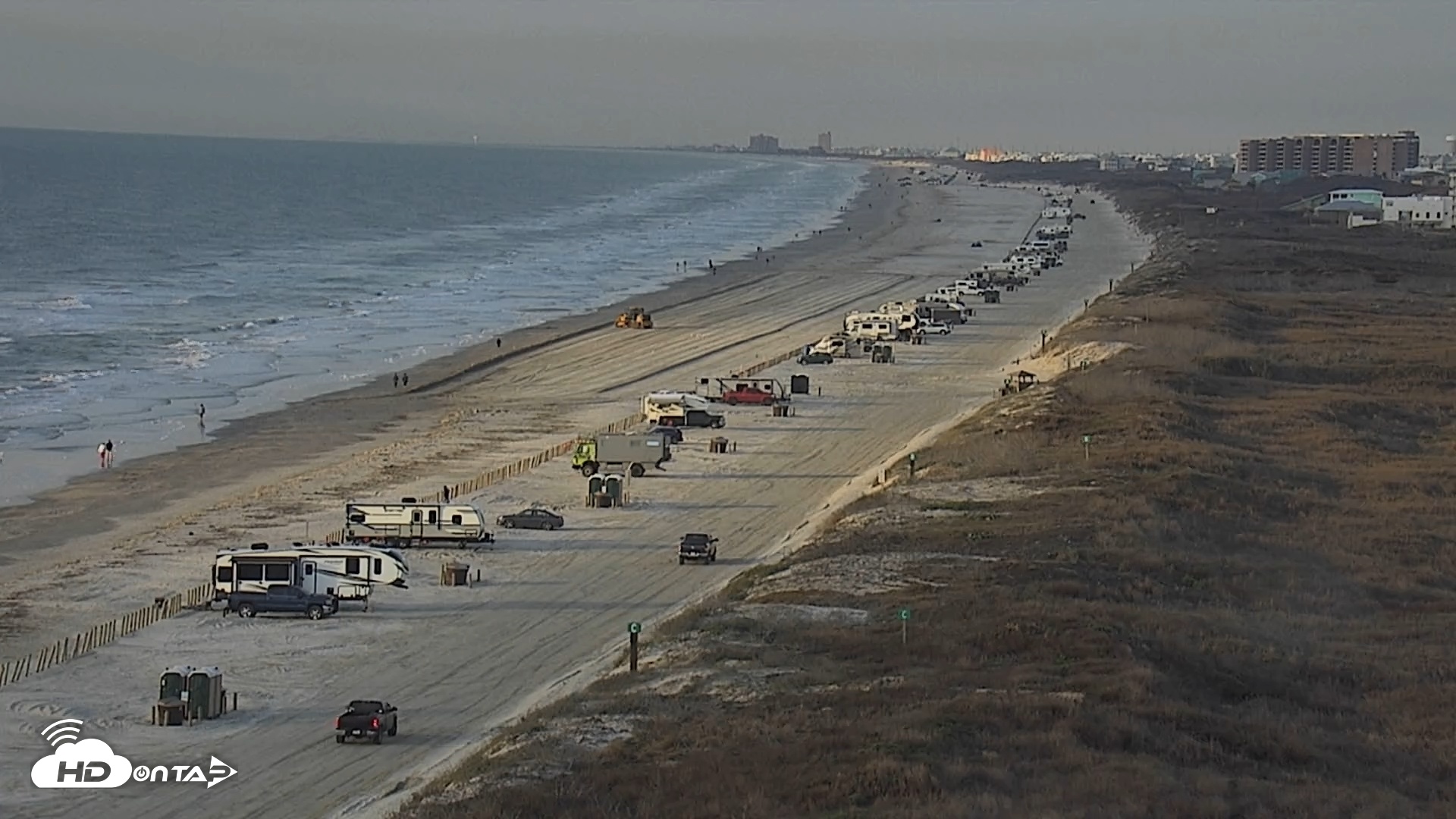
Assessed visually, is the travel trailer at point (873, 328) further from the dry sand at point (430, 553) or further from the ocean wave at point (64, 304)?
the ocean wave at point (64, 304)

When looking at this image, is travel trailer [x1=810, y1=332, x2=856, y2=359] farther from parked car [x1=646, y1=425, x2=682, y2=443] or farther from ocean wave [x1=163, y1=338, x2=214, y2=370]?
ocean wave [x1=163, y1=338, x2=214, y2=370]

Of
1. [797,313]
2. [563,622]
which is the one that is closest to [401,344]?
[797,313]

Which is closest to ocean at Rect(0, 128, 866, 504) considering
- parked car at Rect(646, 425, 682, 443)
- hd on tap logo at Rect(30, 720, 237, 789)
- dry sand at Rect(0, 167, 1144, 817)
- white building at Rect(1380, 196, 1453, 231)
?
dry sand at Rect(0, 167, 1144, 817)

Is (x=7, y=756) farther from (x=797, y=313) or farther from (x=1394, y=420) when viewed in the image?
(x=797, y=313)

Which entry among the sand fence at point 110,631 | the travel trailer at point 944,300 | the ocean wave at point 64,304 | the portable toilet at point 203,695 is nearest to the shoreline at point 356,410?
the sand fence at point 110,631

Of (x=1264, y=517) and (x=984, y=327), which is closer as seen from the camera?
(x=1264, y=517)

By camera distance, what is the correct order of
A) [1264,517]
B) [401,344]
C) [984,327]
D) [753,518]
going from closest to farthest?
[1264,517]
[753,518]
[401,344]
[984,327]

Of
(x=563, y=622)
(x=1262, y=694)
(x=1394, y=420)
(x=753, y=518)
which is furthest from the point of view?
(x=1394, y=420)

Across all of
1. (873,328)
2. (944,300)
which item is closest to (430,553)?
(873,328)
